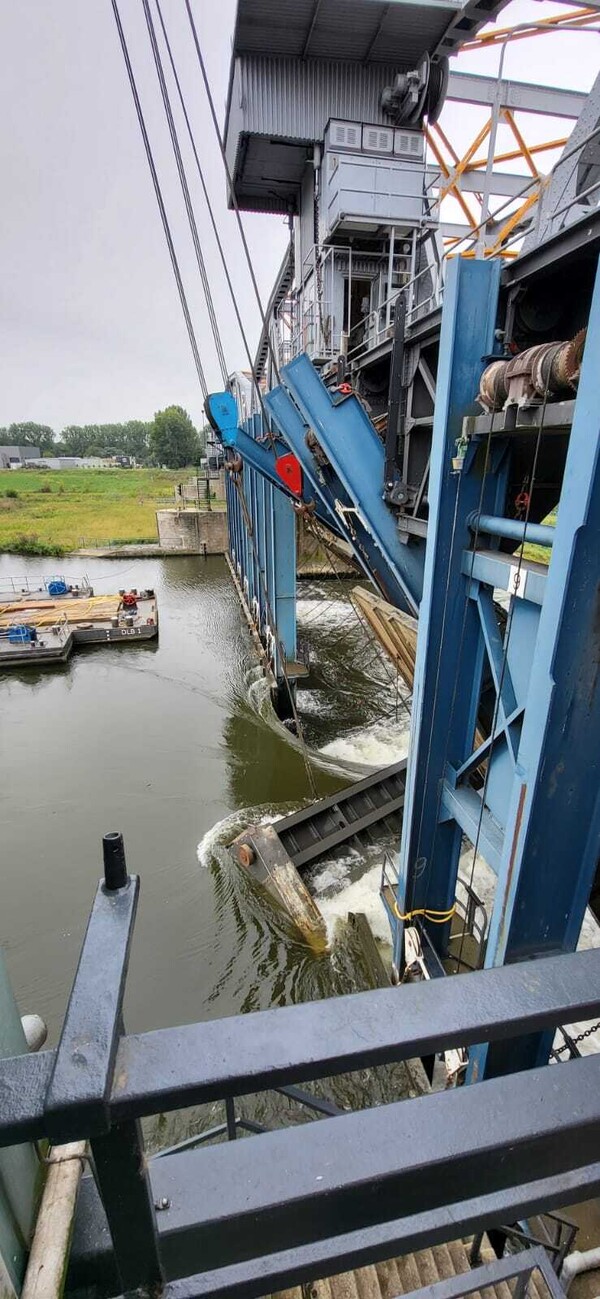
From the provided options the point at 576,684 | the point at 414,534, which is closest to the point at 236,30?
the point at 414,534

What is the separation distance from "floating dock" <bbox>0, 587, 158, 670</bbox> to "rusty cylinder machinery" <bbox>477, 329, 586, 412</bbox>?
16074 mm

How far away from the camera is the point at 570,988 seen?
39.0 inches

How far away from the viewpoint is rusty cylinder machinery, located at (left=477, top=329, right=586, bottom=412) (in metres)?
2.63

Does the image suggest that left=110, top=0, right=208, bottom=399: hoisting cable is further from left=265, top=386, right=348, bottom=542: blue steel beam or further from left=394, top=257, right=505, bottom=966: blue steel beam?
left=394, top=257, right=505, bottom=966: blue steel beam

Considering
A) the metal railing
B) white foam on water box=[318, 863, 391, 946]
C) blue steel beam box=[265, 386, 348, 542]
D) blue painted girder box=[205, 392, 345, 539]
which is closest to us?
the metal railing

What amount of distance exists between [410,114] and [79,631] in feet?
53.3

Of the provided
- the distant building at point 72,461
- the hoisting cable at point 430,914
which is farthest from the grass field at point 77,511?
the distant building at point 72,461

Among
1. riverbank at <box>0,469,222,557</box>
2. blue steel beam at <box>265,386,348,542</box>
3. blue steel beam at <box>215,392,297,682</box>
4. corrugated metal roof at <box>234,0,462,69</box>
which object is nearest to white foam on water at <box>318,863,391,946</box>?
blue steel beam at <box>265,386,348,542</box>

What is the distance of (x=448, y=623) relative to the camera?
156 inches

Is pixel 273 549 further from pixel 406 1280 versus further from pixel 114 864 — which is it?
pixel 114 864

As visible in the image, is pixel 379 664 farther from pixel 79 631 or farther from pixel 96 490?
pixel 96 490

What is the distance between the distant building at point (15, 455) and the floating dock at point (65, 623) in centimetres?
9427

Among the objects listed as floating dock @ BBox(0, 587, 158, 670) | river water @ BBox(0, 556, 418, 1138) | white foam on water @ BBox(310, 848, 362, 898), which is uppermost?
floating dock @ BBox(0, 587, 158, 670)

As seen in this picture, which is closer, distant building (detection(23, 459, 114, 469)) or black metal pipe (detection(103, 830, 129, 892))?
black metal pipe (detection(103, 830, 129, 892))
